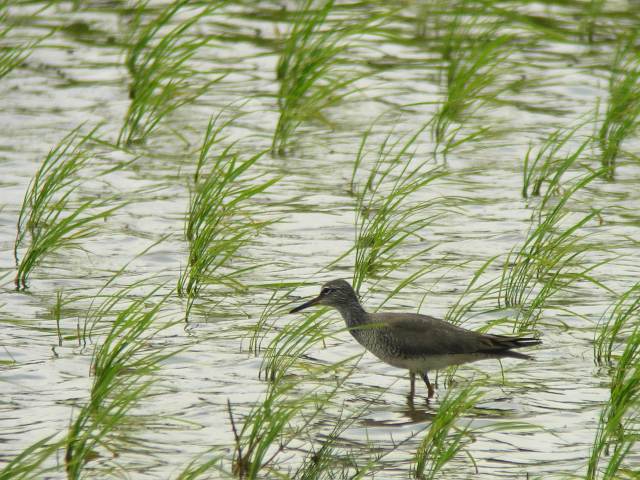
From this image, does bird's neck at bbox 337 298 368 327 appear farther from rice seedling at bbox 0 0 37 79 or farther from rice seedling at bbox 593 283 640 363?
rice seedling at bbox 0 0 37 79

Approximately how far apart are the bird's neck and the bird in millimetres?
135

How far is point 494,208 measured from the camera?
376 inches

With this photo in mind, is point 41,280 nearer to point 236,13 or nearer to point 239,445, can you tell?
point 239,445

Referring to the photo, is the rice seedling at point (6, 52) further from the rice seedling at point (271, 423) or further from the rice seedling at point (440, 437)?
the rice seedling at point (440, 437)

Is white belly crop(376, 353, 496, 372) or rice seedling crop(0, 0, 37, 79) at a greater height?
rice seedling crop(0, 0, 37, 79)

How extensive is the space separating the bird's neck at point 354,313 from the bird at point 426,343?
0.44 ft

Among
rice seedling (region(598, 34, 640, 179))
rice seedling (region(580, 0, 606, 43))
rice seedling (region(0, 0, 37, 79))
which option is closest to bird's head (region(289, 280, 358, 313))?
rice seedling (region(598, 34, 640, 179))

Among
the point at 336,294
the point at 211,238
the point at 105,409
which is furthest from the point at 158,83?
the point at 105,409

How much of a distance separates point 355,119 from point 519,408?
557cm

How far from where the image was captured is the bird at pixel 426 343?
6535mm

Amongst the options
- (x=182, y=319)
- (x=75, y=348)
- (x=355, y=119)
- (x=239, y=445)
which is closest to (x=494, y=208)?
(x=355, y=119)

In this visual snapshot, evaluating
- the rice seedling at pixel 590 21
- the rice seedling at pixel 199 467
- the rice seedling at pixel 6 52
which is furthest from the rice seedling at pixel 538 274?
the rice seedling at pixel 590 21

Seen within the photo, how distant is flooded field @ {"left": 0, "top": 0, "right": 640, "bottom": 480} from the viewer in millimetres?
5809

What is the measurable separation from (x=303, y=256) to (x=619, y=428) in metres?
3.29
